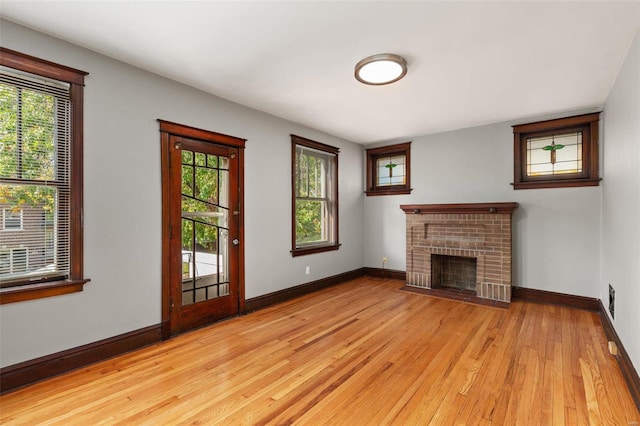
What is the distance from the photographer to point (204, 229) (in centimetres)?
335

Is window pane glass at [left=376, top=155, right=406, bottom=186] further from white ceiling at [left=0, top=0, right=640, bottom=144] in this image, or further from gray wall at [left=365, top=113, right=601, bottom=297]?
white ceiling at [left=0, top=0, right=640, bottom=144]

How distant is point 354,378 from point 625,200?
2.61 metres

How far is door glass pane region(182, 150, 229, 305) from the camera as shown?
126 inches

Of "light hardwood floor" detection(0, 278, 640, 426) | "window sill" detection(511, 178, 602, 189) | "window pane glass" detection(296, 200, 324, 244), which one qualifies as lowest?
"light hardwood floor" detection(0, 278, 640, 426)

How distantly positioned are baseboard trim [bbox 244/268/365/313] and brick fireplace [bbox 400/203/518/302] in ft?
3.59

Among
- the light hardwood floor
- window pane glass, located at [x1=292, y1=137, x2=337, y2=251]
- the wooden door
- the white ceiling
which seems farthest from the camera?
window pane glass, located at [x1=292, y1=137, x2=337, y2=251]

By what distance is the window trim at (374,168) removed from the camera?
17.6ft

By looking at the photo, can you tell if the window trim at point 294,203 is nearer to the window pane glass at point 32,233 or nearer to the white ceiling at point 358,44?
the white ceiling at point 358,44

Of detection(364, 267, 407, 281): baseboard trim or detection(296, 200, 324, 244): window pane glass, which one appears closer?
detection(296, 200, 324, 244): window pane glass

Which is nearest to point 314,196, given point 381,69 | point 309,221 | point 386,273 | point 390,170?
point 309,221

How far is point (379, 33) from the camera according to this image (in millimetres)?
2262

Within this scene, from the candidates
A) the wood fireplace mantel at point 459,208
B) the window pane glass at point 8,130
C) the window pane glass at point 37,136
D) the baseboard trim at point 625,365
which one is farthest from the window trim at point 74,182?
the wood fireplace mantel at point 459,208

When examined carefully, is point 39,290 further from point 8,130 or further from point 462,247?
point 462,247

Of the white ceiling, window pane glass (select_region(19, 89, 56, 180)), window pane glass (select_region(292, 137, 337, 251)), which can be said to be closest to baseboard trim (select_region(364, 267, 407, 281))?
window pane glass (select_region(292, 137, 337, 251))
